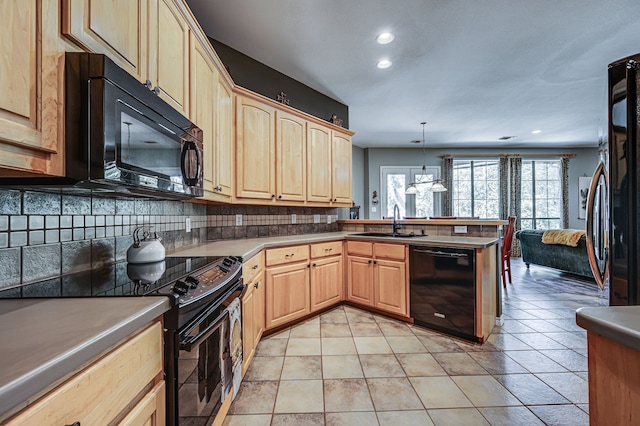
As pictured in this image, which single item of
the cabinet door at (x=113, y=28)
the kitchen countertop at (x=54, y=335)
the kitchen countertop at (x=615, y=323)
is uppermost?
the cabinet door at (x=113, y=28)

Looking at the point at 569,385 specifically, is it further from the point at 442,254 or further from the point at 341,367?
the point at 341,367

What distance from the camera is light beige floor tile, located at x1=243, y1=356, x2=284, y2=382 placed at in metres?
1.91

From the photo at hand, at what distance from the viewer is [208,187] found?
1940 mm

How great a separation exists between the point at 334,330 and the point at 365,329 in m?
0.30

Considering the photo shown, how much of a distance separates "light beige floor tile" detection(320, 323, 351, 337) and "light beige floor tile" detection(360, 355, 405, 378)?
415 millimetres

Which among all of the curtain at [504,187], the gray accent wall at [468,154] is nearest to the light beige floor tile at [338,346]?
the gray accent wall at [468,154]

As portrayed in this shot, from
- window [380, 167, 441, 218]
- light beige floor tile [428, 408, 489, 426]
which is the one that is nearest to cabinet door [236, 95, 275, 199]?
light beige floor tile [428, 408, 489, 426]

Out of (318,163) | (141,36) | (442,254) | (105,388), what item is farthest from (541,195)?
(105,388)

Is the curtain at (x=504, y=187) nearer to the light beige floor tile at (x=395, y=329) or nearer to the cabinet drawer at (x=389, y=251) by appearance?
the cabinet drawer at (x=389, y=251)

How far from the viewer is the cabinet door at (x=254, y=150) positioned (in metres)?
2.59

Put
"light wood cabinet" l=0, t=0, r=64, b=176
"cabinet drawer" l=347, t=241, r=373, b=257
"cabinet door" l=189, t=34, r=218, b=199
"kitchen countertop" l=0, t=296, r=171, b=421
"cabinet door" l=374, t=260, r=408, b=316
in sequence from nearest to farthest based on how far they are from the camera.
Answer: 1. "kitchen countertop" l=0, t=296, r=171, b=421
2. "light wood cabinet" l=0, t=0, r=64, b=176
3. "cabinet door" l=189, t=34, r=218, b=199
4. "cabinet door" l=374, t=260, r=408, b=316
5. "cabinet drawer" l=347, t=241, r=373, b=257

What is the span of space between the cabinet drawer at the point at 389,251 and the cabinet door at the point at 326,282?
1.53 ft

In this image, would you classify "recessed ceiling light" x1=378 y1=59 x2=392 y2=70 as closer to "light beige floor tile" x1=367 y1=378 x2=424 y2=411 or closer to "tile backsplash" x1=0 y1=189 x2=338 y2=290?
"tile backsplash" x1=0 y1=189 x2=338 y2=290

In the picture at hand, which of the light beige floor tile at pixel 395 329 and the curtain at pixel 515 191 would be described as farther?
the curtain at pixel 515 191
